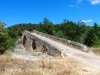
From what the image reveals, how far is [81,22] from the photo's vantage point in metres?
60.6

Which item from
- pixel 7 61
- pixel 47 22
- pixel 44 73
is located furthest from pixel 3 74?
pixel 47 22

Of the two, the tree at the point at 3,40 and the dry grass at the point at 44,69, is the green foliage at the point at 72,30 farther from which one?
the dry grass at the point at 44,69

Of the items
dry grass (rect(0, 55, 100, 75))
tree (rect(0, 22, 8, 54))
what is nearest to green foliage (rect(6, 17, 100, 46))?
tree (rect(0, 22, 8, 54))

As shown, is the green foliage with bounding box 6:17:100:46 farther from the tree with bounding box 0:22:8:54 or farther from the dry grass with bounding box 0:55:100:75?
the dry grass with bounding box 0:55:100:75

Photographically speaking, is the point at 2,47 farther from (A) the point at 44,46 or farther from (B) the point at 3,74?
(B) the point at 3,74

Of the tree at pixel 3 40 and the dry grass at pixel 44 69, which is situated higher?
the tree at pixel 3 40

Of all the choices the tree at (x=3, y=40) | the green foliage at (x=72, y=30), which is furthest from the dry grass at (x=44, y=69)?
the green foliage at (x=72, y=30)

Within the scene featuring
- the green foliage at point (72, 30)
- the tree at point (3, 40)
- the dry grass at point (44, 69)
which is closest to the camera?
the dry grass at point (44, 69)

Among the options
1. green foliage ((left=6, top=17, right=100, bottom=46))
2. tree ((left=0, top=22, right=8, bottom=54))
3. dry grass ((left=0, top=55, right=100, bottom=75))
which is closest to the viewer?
dry grass ((left=0, top=55, right=100, bottom=75))

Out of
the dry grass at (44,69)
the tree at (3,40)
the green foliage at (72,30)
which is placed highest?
the green foliage at (72,30)

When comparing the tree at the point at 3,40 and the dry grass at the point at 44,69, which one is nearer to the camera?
the dry grass at the point at 44,69

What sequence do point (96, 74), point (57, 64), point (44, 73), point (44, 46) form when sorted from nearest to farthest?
point (44, 73)
point (96, 74)
point (57, 64)
point (44, 46)

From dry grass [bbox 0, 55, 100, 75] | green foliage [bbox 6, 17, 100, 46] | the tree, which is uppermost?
green foliage [bbox 6, 17, 100, 46]

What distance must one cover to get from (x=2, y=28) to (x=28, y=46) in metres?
14.1
